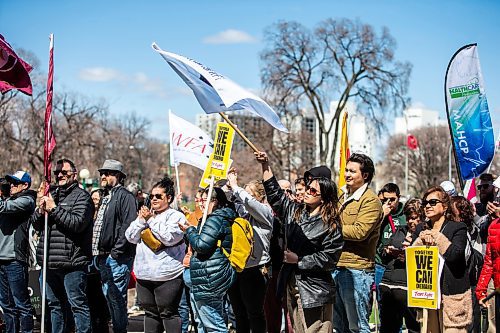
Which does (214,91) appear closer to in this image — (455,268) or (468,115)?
(455,268)

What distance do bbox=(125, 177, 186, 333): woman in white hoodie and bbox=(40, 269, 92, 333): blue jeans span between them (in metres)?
0.78

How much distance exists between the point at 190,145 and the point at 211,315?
4035mm

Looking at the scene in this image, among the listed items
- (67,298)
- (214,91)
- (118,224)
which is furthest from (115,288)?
(214,91)

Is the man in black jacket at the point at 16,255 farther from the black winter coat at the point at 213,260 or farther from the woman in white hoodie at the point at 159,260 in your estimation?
the black winter coat at the point at 213,260

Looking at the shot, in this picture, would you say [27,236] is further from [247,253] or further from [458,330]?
[458,330]

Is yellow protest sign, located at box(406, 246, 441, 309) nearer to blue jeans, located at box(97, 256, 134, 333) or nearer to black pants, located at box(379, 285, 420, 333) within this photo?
black pants, located at box(379, 285, 420, 333)

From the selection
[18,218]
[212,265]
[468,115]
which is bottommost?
[212,265]

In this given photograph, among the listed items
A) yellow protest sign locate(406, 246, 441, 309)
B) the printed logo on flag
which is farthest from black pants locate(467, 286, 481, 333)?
the printed logo on flag

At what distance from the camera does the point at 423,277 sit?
22.5 ft

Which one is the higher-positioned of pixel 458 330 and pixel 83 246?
pixel 83 246

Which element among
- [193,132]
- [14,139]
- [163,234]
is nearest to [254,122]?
[14,139]

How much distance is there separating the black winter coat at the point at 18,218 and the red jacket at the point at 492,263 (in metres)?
5.14

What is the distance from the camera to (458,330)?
22.4 ft

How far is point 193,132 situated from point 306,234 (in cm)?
452
